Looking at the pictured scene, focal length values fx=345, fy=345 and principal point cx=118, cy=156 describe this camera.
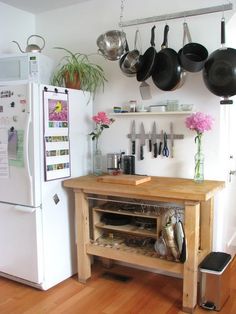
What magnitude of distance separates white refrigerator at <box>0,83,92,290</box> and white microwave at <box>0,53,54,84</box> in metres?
0.27

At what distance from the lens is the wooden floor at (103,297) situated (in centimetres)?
243

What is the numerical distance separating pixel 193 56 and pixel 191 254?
4.66 feet

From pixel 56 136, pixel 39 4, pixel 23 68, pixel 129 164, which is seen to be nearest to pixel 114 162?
pixel 129 164

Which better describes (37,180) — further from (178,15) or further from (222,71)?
(178,15)

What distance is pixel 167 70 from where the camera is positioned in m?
2.57

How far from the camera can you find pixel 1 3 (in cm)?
318

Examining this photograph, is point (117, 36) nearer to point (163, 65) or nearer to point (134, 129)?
point (163, 65)

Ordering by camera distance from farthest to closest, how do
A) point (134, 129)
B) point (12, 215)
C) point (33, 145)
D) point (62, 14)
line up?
point (62, 14)
point (134, 129)
point (12, 215)
point (33, 145)

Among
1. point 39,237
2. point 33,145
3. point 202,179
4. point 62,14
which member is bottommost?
point 39,237

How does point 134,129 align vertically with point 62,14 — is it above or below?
below

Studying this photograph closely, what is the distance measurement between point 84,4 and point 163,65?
1.13 m

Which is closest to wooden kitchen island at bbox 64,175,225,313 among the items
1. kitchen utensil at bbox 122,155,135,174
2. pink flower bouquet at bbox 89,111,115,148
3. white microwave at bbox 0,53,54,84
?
kitchen utensil at bbox 122,155,135,174

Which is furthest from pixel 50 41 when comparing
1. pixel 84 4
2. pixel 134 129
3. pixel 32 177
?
pixel 32 177

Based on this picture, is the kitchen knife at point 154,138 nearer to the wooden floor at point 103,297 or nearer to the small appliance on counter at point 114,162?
the small appliance on counter at point 114,162
